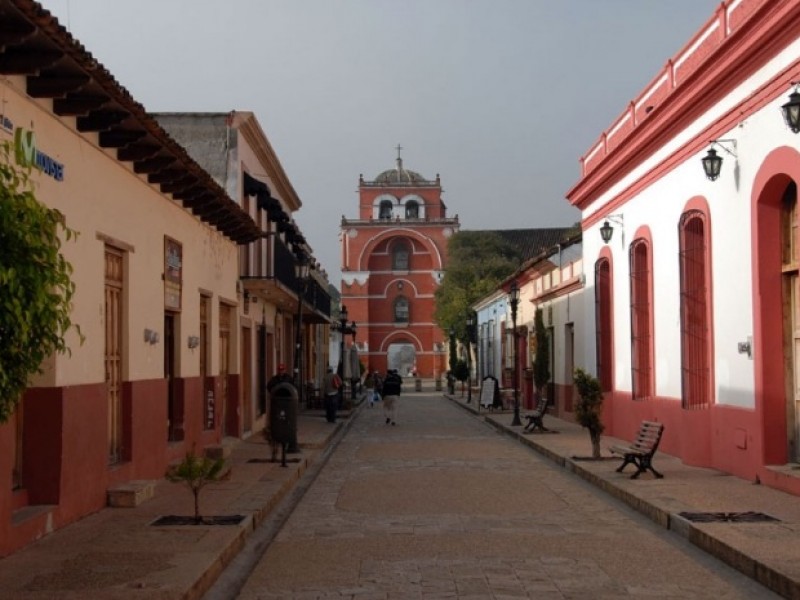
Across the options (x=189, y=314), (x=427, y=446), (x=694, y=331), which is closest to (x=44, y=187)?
(x=189, y=314)

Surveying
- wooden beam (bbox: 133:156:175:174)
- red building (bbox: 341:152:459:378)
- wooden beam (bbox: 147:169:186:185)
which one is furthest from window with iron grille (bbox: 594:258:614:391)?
red building (bbox: 341:152:459:378)

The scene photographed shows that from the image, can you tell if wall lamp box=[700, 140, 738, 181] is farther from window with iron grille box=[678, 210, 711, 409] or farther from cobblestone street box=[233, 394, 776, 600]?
cobblestone street box=[233, 394, 776, 600]

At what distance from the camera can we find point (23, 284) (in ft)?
16.1

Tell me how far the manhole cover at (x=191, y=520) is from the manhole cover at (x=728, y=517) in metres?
4.38

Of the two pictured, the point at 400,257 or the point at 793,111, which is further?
the point at 400,257

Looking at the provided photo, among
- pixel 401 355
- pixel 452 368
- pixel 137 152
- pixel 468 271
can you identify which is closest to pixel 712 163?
pixel 137 152

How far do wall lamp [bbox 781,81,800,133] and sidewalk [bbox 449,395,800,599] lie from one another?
12.9 ft

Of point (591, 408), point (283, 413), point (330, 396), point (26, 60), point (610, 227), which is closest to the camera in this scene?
point (26, 60)

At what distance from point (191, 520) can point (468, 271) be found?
203ft

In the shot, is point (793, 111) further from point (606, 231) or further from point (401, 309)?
point (401, 309)

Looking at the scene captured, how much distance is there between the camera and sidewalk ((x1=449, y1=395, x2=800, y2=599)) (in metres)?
8.48

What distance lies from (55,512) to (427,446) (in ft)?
42.3

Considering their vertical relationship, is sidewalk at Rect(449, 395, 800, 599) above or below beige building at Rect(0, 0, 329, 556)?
below

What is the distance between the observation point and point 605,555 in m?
9.53
